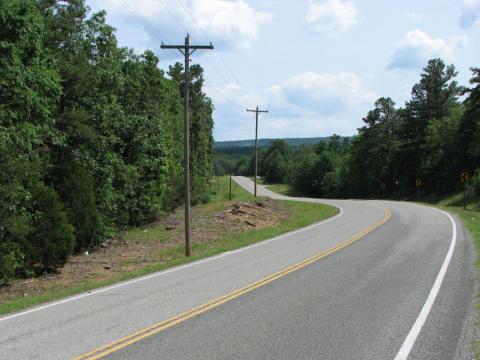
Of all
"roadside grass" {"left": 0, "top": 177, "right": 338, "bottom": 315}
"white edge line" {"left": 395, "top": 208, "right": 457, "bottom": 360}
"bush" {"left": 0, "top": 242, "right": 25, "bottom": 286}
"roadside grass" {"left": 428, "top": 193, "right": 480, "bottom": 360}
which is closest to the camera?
"white edge line" {"left": 395, "top": 208, "right": 457, "bottom": 360}

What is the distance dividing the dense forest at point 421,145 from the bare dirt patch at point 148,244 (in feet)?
80.8

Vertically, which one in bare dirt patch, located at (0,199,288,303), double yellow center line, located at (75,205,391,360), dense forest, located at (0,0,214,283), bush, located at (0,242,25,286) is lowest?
bare dirt patch, located at (0,199,288,303)

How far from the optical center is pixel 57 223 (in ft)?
66.3

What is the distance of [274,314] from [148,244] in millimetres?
19229

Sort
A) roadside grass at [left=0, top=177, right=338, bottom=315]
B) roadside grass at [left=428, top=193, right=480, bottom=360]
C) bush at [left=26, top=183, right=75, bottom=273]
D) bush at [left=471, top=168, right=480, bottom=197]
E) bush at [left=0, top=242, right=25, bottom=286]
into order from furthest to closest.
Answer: bush at [left=471, top=168, right=480, bottom=197]
bush at [left=26, top=183, right=75, bottom=273]
bush at [left=0, top=242, right=25, bottom=286]
roadside grass at [left=0, top=177, right=338, bottom=315]
roadside grass at [left=428, top=193, right=480, bottom=360]

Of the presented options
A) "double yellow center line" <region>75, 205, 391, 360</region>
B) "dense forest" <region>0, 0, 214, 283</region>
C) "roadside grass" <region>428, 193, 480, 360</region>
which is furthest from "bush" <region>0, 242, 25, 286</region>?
"roadside grass" <region>428, 193, 480, 360</region>

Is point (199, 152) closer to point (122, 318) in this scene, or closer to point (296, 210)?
point (296, 210)

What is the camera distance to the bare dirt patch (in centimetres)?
1825

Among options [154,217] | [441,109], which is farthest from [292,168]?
[154,217]

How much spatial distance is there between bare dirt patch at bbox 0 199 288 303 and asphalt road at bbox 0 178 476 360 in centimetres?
558

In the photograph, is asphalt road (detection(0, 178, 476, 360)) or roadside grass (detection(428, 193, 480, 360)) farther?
roadside grass (detection(428, 193, 480, 360))

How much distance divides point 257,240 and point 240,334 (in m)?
15.9

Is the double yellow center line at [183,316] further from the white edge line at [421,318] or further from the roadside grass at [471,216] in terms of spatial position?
the roadside grass at [471,216]

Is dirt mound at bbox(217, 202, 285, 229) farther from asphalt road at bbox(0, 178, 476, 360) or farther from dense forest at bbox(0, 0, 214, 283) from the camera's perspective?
asphalt road at bbox(0, 178, 476, 360)
